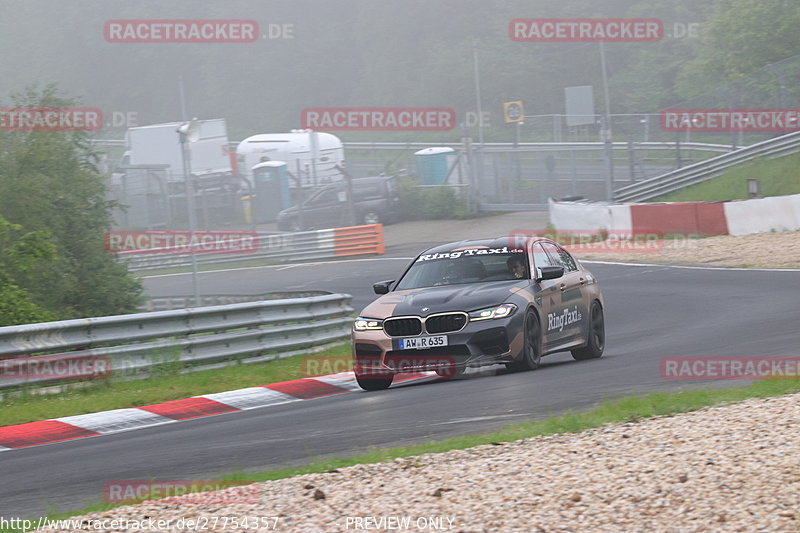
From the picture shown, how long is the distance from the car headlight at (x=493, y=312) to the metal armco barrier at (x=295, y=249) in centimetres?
2588

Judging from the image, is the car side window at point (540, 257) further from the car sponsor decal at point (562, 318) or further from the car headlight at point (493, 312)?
the car headlight at point (493, 312)

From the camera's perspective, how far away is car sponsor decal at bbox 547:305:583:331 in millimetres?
12320

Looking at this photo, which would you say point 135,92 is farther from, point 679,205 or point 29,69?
point 679,205

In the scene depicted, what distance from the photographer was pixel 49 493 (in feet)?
24.3

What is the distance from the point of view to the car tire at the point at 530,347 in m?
11.7

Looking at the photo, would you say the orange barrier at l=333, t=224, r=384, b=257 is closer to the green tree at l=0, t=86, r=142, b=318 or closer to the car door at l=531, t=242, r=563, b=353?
the green tree at l=0, t=86, r=142, b=318

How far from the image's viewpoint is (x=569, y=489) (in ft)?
19.4

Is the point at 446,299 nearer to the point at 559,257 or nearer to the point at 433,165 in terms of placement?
the point at 559,257

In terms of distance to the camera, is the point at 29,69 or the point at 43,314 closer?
the point at 43,314

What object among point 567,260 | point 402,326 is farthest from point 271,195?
point 402,326

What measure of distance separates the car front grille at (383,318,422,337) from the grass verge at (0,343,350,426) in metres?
2.24

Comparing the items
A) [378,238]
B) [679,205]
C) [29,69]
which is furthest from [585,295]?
[29,69]

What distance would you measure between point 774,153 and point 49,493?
3349cm

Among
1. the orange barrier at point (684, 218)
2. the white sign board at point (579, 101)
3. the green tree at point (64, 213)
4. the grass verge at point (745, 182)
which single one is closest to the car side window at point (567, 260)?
→ the green tree at point (64, 213)
